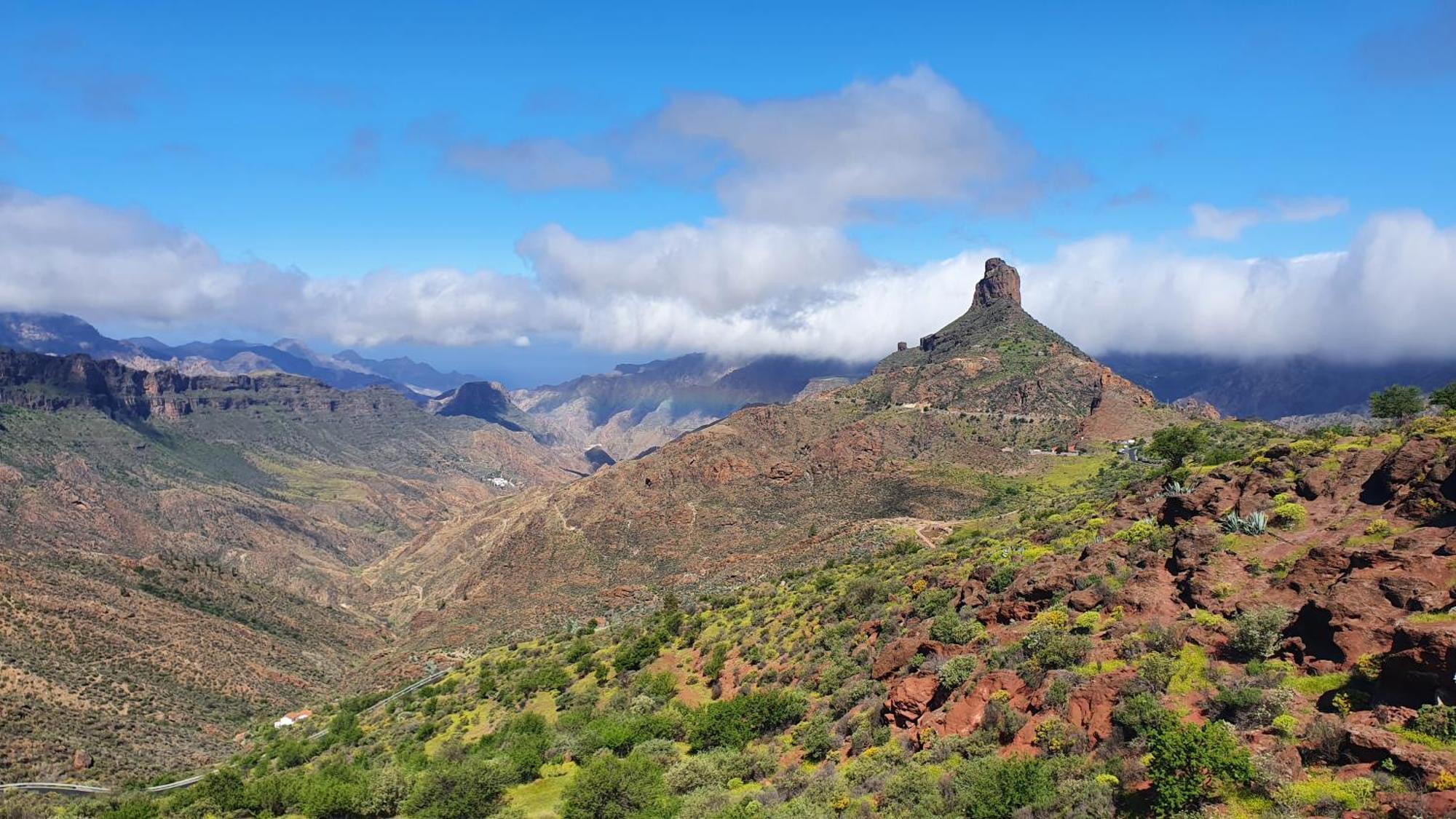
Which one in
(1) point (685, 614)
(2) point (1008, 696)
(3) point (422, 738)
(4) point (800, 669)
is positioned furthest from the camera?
(1) point (685, 614)

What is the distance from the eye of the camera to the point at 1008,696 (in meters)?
25.9

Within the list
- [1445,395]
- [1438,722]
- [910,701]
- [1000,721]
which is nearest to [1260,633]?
[1438,722]

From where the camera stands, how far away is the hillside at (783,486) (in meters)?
114

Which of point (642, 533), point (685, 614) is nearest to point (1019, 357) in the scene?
point (642, 533)

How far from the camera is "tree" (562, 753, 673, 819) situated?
29.2 metres

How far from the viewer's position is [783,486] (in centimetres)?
13700

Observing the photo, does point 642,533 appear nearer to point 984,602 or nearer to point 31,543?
point 984,602

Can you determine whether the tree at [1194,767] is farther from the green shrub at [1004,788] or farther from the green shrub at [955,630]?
the green shrub at [955,630]

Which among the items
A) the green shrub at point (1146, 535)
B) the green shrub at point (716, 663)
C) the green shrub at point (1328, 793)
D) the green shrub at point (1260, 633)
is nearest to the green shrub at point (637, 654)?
the green shrub at point (716, 663)

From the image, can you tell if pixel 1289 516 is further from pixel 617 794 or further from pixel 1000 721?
pixel 617 794

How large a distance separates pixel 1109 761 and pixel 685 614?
50.1 m

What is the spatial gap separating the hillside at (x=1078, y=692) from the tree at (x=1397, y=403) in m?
14.9

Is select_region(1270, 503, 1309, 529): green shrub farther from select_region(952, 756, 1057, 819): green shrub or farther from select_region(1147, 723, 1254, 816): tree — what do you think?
select_region(952, 756, 1057, 819): green shrub

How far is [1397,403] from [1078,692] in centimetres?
5296
